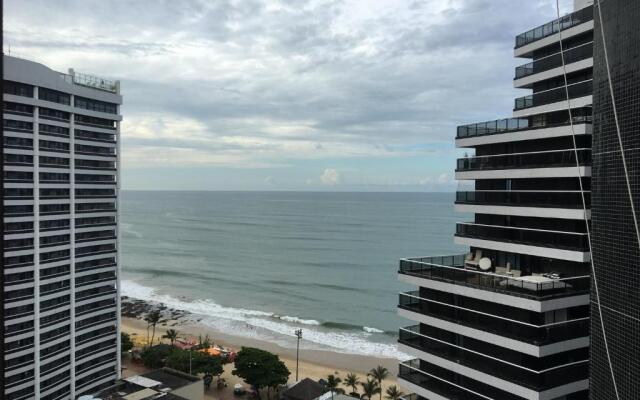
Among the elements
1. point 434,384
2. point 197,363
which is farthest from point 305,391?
point 434,384

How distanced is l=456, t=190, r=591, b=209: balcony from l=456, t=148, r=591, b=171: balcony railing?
176cm

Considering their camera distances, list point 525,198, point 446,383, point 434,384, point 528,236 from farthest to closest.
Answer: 1. point 434,384
2. point 446,383
3. point 525,198
4. point 528,236

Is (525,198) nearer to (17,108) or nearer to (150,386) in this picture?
(150,386)

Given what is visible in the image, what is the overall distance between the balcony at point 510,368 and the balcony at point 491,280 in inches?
169

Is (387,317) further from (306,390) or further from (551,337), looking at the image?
(551,337)

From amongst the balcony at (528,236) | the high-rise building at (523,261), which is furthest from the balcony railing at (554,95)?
the balcony at (528,236)

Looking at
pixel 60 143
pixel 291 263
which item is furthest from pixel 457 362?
pixel 291 263

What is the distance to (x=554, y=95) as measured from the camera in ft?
116

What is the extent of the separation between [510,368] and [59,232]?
140 ft

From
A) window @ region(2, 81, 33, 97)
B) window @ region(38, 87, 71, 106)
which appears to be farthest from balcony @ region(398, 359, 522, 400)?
window @ region(2, 81, 33, 97)

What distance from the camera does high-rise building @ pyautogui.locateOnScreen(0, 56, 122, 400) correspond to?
47250mm

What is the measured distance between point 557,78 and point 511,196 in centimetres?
855

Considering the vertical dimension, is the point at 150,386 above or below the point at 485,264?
below

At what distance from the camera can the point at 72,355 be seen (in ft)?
172
